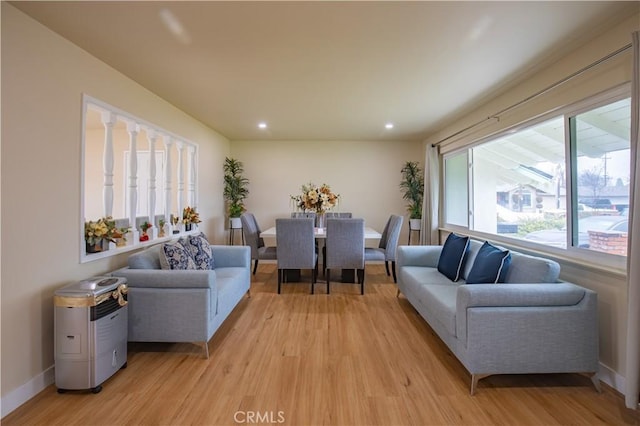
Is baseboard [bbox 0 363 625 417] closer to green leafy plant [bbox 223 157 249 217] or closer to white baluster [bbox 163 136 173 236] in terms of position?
white baluster [bbox 163 136 173 236]

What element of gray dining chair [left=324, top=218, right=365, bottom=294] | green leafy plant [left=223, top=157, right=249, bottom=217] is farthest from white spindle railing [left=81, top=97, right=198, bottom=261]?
gray dining chair [left=324, top=218, right=365, bottom=294]

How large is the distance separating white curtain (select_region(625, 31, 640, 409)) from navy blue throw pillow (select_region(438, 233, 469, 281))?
4.61 ft

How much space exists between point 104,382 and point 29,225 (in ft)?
3.85

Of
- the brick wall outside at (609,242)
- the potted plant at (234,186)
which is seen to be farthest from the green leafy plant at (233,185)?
the brick wall outside at (609,242)

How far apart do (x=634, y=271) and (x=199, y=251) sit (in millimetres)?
3438

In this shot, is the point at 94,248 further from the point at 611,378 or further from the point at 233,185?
the point at 611,378

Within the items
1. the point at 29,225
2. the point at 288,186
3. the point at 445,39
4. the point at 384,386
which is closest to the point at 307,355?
the point at 384,386

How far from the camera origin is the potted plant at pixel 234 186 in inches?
229

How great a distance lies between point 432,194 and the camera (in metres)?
5.25

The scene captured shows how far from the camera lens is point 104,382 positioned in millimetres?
2117

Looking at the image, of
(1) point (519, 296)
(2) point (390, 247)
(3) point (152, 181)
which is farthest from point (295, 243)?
(1) point (519, 296)

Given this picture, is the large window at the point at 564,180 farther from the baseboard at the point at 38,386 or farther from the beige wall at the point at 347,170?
the beige wall at the point at 347,170

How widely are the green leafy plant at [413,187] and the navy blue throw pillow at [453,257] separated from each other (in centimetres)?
241

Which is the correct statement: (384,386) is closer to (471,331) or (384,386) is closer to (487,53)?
(471,331)
